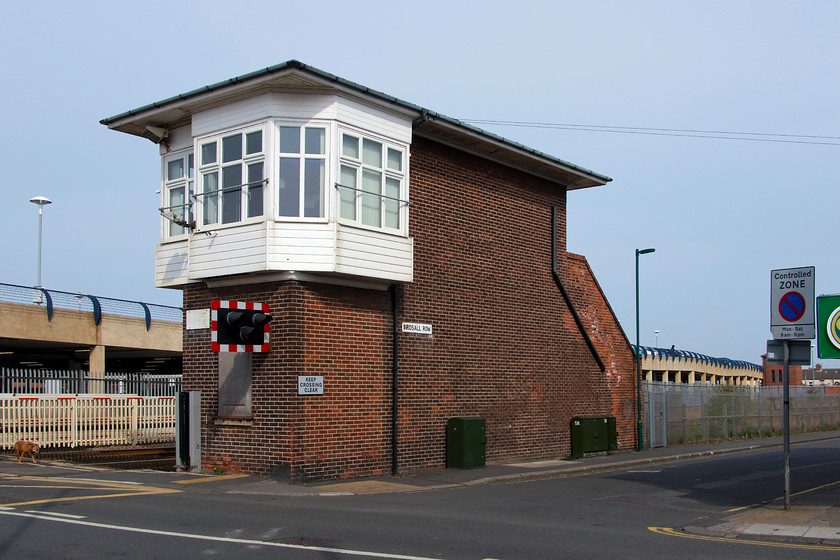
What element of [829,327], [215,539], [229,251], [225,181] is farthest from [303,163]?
[829,327]

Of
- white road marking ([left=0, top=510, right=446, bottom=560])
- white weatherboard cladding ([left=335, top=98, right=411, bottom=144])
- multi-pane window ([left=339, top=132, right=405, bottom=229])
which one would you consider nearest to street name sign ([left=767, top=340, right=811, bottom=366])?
white road marking ([left=0, top=510, right=446, bottom=560])

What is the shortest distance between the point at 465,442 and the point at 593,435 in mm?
5761

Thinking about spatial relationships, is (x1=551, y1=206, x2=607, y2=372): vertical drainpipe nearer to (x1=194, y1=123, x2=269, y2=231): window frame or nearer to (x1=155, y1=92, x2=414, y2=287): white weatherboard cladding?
(x1=155, y1=92, x2=414, y2=287): white weatherboard cladding

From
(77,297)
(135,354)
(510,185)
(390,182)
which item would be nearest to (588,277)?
(510,185)

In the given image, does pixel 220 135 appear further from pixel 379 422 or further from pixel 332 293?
pixel 379 422

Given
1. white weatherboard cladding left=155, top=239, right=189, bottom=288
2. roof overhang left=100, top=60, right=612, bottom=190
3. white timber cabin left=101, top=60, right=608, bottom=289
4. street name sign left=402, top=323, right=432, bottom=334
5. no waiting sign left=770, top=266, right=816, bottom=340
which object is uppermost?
roof overhang left=100, top=60, right=612, bottom=190

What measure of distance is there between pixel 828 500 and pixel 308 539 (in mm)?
9498

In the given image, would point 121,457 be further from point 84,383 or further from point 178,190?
point 178,190

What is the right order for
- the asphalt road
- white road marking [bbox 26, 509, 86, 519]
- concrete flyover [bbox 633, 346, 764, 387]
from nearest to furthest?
the asphalt road < white road marking [bbox 26, 509, 86, 519] < concrete flyover [bbox 633, 346, 764, 387]

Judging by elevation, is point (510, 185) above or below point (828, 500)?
above

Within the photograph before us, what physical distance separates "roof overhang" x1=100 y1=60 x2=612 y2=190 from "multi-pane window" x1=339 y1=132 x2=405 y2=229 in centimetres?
89

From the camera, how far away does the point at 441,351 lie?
63.0ft

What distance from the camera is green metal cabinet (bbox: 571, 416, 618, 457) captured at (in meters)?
22.6

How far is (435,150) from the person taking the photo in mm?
19453
